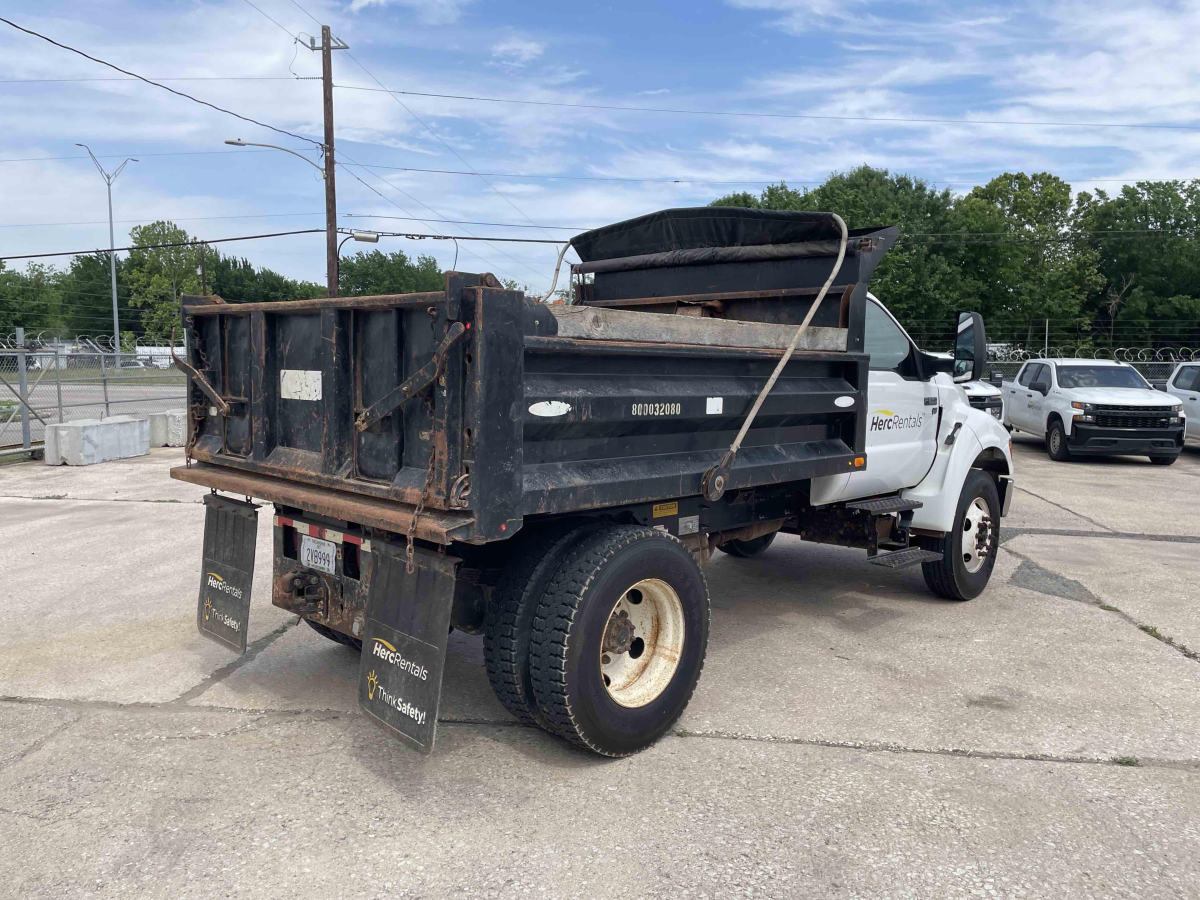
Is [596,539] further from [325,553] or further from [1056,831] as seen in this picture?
[1056,831]

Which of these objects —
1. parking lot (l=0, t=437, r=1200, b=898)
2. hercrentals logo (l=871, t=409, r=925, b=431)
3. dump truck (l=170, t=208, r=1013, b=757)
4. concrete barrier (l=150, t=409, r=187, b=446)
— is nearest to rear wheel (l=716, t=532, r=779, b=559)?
parking lot (l=0, t=437, r=1200, b=898)

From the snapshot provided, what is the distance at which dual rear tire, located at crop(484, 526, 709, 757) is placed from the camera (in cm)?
356

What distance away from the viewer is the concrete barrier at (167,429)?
16.0 m

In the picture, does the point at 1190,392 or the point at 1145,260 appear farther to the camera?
the point at 1145,260

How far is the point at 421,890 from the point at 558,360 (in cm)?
190

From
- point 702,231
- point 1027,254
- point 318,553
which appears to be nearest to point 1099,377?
point 702,231

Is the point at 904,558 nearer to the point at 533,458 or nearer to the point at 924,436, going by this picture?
the point at 924,436

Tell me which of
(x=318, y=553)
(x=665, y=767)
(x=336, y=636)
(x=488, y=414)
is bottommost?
(x=665, y=767)

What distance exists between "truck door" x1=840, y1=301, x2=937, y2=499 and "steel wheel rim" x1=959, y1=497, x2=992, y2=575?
611mm

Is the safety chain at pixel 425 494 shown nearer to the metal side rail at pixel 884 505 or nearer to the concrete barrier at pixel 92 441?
A: the metal side rail at pixel 884 505

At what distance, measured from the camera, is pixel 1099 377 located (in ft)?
53.9

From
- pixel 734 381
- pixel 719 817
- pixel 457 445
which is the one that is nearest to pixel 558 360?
pixel 457 445

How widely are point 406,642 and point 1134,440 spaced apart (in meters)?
14.9

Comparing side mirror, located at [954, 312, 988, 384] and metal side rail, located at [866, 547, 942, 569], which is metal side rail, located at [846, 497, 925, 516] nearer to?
metal side rail, located at [866, 547, 942, 569]
